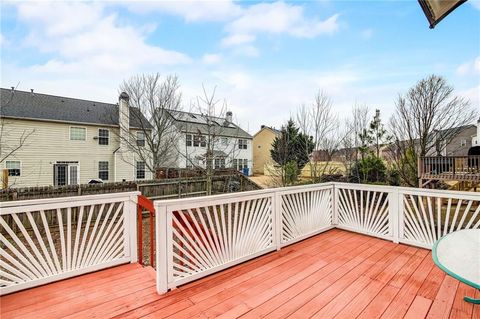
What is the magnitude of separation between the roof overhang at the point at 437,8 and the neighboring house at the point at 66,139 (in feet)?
42.7

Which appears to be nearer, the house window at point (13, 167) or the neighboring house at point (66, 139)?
the house window at point (13, 167)

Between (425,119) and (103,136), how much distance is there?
1622 centimetres

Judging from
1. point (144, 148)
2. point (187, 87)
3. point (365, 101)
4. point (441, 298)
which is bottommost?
point (441, 298)

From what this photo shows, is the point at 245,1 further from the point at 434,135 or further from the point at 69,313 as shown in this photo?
the point at 434,135

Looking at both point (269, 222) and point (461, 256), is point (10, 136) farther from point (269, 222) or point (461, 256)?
point (461, 256)

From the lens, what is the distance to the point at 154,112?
1258 centimetres

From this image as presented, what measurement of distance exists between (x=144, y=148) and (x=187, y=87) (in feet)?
15.2

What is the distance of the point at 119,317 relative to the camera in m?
1.96

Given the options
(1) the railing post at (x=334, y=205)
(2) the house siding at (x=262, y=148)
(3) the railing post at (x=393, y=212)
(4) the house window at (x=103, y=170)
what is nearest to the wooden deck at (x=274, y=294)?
(3) the railing post at (x=393, y=212)

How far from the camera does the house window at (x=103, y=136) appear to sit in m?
14.2

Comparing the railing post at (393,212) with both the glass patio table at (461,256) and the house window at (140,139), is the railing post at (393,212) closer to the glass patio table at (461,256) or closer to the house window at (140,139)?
the glass patio table at (461,256)

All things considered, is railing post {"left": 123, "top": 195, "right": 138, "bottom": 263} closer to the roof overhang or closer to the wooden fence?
the roof overhang

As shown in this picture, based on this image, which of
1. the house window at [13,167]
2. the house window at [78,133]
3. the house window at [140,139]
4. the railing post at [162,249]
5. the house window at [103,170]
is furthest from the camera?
the house window at [103,170]

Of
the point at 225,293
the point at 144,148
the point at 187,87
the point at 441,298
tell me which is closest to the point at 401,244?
the point at 441,298
